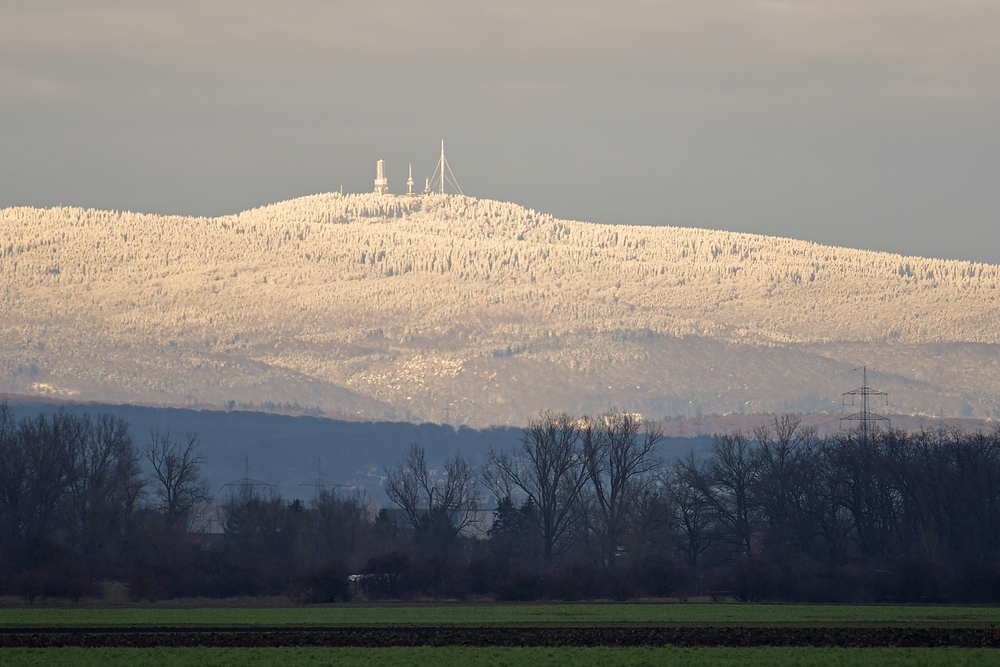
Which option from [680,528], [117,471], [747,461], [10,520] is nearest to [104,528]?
[10,520]

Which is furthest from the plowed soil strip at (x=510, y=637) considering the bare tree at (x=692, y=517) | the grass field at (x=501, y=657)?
the bare tree at (x=692, y=517)

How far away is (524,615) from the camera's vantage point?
71000 millimetres

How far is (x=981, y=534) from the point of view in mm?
103125

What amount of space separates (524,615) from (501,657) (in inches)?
790

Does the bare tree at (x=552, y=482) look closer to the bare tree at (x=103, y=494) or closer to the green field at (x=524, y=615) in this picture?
the bare tree at (x=103, y=494)

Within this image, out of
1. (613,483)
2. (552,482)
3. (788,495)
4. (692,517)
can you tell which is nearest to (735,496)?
(692,517)

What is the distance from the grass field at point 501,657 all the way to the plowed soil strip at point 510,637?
204 cm

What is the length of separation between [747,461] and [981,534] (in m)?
21.8

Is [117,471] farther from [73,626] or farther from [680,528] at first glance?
[73,626]

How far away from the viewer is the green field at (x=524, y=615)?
2571 inches

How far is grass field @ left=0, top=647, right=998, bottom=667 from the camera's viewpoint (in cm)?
4884

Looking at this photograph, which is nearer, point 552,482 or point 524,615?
point 524,615

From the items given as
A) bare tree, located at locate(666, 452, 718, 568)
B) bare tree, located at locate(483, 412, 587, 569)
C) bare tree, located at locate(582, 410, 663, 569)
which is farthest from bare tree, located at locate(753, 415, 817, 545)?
bare tree, located at locate(483, 412, 587, 569)

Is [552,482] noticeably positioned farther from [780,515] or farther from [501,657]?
[501,657]
